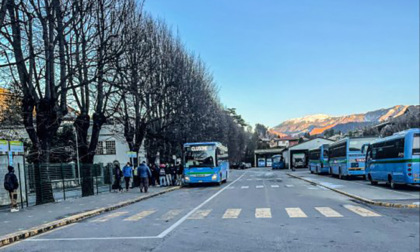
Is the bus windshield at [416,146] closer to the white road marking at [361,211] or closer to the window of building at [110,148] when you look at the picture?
the white road marking at [361,211]

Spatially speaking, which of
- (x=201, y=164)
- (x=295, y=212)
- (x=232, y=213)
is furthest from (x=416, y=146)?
(x=201, y=164)

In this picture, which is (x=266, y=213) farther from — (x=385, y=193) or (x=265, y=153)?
(x=265, y=153)

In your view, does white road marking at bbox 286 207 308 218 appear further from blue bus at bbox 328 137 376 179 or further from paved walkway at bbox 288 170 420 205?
blue bus at bbox 328 137 376 179

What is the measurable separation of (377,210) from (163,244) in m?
8.09

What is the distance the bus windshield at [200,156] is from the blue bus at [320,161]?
17674mm

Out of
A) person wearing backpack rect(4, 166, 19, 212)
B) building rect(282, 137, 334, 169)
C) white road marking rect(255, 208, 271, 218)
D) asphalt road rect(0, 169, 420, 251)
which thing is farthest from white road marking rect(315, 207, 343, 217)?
building rect(282, 137, 334, 169)

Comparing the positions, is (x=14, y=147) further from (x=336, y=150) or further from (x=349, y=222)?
(x=336, y=150)

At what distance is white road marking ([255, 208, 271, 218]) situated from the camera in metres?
12.5

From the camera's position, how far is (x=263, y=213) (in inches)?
520

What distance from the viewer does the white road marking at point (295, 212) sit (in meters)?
12.3

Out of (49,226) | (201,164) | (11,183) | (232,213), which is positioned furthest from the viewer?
(201,164)

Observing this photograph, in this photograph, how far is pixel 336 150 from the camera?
122 ft

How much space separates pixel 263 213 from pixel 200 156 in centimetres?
1688

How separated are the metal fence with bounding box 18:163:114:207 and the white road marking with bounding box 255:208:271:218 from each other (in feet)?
33.1
